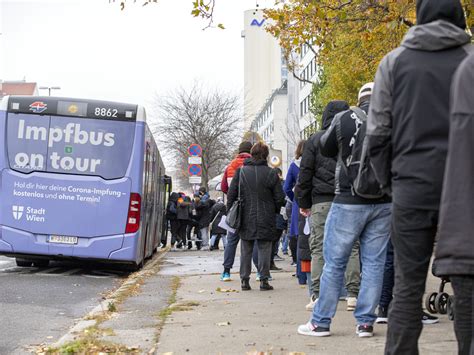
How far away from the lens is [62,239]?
1415 cm

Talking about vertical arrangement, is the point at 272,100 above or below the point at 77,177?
above

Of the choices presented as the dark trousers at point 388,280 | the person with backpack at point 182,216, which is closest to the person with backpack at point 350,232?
the dark trousers at point 388,280

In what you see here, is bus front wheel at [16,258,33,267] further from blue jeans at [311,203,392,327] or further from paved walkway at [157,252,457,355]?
blue jeans at [311,203,392,327]

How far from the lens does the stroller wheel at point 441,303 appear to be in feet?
25.9

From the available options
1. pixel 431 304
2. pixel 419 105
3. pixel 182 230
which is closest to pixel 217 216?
pixel 182 230

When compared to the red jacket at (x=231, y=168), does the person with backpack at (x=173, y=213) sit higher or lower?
lower

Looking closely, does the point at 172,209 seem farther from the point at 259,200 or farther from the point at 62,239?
the point at 259,200

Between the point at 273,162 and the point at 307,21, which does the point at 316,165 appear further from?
the point at 273,162

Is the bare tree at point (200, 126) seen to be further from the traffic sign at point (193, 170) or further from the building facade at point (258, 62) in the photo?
the building facade at point (258, 62)

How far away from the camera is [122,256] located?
14.1 meters

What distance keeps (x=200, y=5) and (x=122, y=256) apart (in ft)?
16.9

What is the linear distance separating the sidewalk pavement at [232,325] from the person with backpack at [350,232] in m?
0.19

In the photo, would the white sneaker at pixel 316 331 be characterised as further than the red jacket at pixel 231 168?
No

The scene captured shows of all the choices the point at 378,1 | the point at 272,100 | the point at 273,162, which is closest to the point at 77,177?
the point at 378,1
